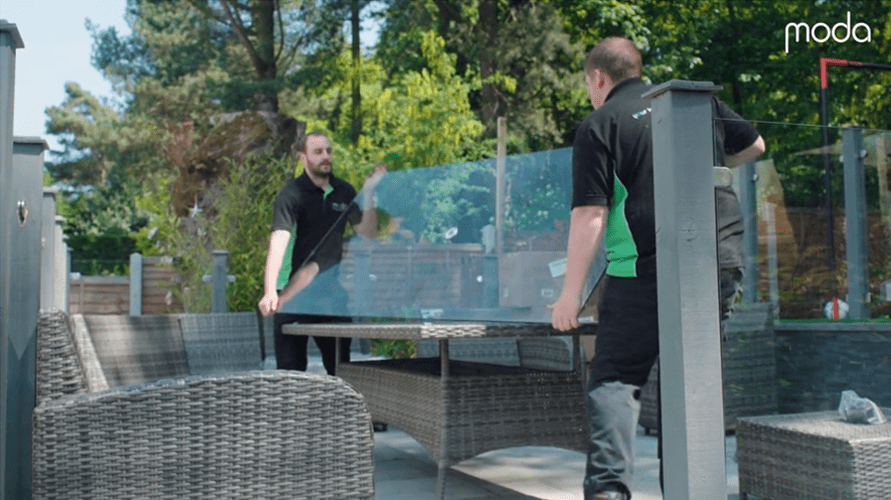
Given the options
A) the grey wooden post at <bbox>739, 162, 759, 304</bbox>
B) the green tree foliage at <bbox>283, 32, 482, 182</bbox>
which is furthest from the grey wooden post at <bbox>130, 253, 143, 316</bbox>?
the grey wooden post at <bbox>739, 162, 759, 304</bbox>

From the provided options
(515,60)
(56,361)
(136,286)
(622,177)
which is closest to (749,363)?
(622,177)

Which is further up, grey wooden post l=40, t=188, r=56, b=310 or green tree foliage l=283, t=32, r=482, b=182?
green tree foliage l=283, t=32, r=482, b=182

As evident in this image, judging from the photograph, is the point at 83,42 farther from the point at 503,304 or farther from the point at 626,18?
the point at 503,304

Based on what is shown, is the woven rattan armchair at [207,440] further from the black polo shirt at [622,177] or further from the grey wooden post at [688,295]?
the black polo shirt at [622,177]

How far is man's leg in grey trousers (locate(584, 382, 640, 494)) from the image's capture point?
2.48 meters

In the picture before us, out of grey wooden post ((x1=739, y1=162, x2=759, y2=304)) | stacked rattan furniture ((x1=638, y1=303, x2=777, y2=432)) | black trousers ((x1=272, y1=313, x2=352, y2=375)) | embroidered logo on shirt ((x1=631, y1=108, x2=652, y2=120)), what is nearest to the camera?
stacked rattan furniture ((x1=638, y1=303, x2=777, y2=432))

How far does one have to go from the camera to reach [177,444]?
168 cm

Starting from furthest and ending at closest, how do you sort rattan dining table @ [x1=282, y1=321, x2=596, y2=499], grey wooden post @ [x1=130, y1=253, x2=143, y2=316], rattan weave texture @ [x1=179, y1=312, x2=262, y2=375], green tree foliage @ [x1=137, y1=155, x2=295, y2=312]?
grey wooden post @ [x1=130, y1=253, x2=143, y2=316]
green tree foliage @ [x1=137, y1=155, x2=295, y2=312]
rattan weave texture @ [x1=179, y1=312, x2=262, y2=375]
rattan dining table @ [x1=282, y1=321, x2=596, y2=499]

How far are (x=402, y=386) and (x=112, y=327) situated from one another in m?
1.17

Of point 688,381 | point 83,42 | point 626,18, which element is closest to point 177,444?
point 688,381

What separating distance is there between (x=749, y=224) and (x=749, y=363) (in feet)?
1.09

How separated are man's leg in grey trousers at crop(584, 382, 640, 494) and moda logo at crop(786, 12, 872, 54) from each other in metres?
16.3

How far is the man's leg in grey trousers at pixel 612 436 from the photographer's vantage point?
2480mm

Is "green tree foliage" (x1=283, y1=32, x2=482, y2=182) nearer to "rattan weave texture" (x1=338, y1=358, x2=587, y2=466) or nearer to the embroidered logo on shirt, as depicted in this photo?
"rattan weave texture" (x1=338, y1=358, x2=587, y2=466)
